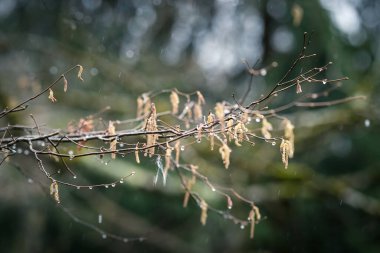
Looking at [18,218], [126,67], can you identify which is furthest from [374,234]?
[18,218]

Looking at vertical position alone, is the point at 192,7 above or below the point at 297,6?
above

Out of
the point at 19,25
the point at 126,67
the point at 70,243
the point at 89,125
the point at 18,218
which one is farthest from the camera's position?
the point at 70,243

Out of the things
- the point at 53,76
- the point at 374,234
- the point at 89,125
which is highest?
the point at 53,76

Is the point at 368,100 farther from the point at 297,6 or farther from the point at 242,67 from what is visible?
the point at 242,67

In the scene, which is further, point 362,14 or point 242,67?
point 242,67

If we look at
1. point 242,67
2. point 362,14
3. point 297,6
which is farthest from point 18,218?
point 362,14

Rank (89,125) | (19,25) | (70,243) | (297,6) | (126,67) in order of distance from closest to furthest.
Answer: (89,125) → (297,6) → (126,67) → (19,25) → (70,243)
